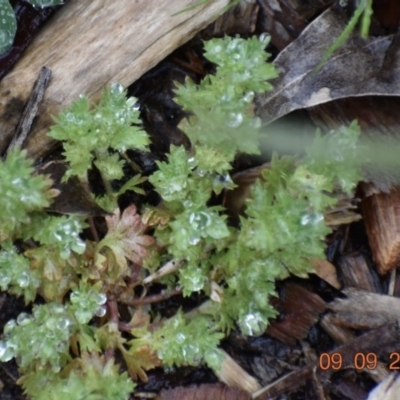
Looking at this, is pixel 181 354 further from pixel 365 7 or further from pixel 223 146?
pixel 365 7

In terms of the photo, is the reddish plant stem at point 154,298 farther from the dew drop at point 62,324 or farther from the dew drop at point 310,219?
the dew drop at point 310,219

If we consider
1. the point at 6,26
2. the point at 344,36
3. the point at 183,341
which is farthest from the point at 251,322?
the point at 6,26

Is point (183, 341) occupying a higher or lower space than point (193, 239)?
lower

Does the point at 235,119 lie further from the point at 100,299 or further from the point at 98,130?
the point at 100,299

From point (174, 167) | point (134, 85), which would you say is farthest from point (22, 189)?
point (134, 85)

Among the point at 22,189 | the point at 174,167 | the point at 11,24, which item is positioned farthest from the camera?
the point at 11,24

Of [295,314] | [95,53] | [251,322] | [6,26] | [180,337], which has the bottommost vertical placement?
[295,314]
